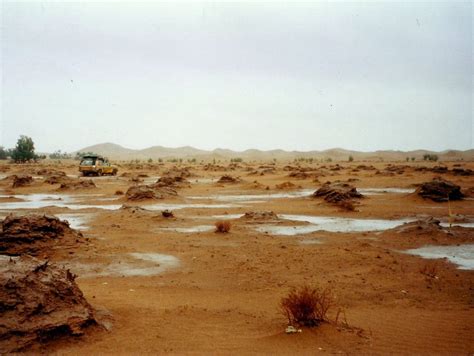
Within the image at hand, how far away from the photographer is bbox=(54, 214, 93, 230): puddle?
15922 mm

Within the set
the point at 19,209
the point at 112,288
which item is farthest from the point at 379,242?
the point at 19,209

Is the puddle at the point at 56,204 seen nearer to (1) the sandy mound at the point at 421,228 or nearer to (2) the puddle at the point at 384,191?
(1) the sandy mound at the point at 421,228

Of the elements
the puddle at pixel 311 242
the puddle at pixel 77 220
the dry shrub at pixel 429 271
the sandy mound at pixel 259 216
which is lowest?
the puddle at pixel 77 220

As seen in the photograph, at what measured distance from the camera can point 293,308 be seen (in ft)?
20.4

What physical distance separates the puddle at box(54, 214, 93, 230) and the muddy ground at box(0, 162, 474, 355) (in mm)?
76

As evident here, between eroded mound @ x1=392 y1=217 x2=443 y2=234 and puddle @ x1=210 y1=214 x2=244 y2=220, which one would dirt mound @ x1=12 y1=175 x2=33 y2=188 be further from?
eroded mound @ x1=392 y1=217 x2=443 y2=234

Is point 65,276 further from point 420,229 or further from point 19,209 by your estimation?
point 19,209

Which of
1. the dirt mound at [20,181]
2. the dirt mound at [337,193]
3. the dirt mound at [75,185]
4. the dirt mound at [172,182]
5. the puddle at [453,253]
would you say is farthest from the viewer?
the dirt mound at [20,181]

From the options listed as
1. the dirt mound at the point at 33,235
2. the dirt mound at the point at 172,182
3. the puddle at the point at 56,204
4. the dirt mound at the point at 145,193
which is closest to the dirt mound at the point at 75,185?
the puddle at the point at 56,204

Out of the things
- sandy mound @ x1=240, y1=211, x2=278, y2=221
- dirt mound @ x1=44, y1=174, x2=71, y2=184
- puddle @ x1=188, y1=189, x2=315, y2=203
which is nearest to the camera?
sandy mound @ x1=240, y1=211, x2=278, y2=221

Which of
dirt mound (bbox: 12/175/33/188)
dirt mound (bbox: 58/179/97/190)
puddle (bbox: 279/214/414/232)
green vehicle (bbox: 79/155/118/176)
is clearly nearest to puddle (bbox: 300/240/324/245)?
puddle (bbox: 279/214/414/232)

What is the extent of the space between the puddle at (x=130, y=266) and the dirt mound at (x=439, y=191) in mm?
16706

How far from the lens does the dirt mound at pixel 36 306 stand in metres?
5.32

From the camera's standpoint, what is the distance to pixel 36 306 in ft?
18.5
